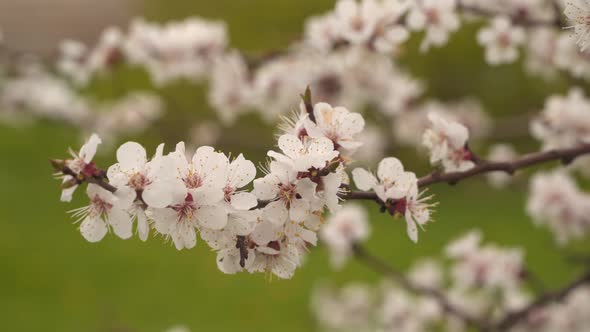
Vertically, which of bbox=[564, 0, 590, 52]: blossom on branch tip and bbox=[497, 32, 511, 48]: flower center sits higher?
bbox=[497, 32, 511, 48]: flower center

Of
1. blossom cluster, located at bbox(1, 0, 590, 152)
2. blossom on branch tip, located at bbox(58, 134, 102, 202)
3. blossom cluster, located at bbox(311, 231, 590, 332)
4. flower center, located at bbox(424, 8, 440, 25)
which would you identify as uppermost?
blossom cluster, located at bbox(1, 0, 590, 152)

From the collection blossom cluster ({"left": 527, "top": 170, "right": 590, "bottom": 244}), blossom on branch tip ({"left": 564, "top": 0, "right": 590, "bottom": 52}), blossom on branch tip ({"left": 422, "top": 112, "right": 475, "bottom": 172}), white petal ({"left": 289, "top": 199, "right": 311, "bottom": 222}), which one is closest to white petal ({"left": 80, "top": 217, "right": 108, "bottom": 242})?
white petal ({"left": 289, "top": 199, "right": 311, "bottom": 222})

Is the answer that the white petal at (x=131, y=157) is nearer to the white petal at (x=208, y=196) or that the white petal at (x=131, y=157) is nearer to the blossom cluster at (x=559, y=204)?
the white petal at (x=208, y=196)

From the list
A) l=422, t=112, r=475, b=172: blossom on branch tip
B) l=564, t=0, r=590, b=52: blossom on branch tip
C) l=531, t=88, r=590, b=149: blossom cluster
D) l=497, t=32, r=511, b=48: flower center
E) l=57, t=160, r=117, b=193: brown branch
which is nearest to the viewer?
l=57, t=160, r=117, b=193: brown branch

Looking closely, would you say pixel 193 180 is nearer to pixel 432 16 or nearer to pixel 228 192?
pixel 228 192

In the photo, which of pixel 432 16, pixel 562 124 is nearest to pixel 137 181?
pixel 432 16

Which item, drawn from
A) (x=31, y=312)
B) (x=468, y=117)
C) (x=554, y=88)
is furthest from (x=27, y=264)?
(x=554, y=88)

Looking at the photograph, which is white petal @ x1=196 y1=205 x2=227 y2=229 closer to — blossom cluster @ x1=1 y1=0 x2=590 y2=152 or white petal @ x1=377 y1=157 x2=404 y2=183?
white petal @ x1=377 y1=157 x2=404 y2=183
